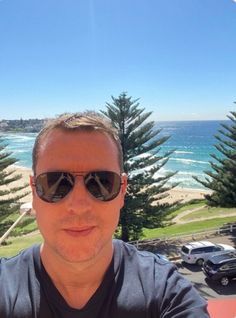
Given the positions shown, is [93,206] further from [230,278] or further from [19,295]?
[230,278]

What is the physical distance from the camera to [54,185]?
4.42 feet

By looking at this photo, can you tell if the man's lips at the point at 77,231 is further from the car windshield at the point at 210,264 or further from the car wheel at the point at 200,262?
the car wheel at the point at 200,262

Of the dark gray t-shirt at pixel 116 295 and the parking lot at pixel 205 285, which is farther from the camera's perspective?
the parking lot at pixel 205 285

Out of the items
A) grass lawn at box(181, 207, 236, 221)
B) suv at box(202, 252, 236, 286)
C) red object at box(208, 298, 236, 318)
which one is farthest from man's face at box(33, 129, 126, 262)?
grass lawn at box(181, 207, 236, 221)

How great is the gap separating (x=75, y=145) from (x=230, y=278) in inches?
520

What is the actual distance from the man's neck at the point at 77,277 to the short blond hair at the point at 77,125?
35cm

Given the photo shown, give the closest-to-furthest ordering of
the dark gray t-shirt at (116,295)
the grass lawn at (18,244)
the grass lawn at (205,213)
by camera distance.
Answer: the dark gray t-shirt at (116,295) < the grass lawn at (18,244) < the grass lawn at (205,213)

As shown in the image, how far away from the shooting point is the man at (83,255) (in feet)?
4.08

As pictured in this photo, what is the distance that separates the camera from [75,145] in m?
1.38

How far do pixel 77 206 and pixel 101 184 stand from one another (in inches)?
4.5

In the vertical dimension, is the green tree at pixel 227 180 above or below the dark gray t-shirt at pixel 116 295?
below

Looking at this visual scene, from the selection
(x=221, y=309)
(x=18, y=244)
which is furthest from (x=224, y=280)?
(x=18, y=244)

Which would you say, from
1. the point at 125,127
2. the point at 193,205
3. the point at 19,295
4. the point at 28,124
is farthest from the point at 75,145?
the point at 28,124

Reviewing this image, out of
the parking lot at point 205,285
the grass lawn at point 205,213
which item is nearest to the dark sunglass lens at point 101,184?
the parking lot at point 205,285
